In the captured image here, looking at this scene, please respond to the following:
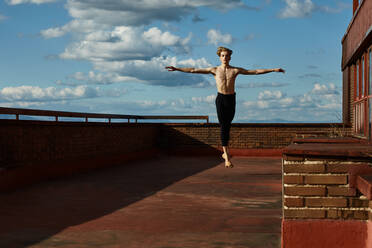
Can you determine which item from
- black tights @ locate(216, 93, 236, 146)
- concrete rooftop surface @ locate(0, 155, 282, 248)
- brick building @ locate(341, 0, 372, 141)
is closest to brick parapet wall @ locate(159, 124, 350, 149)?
brick building @ locate(341, 0, 372, 141)

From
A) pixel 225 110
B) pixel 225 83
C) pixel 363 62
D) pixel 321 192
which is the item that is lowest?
pixel 321 192

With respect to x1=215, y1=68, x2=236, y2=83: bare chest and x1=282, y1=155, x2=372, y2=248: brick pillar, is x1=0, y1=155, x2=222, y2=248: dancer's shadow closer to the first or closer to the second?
x1=215, y1=68, x2=236, y2=83: bare chest

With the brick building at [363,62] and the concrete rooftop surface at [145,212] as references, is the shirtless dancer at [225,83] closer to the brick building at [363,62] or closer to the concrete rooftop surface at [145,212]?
the concrete rooftop surface at [145,212]

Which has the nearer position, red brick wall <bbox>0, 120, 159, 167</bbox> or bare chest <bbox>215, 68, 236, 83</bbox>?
bare chest <bbox>215, 68, 236, 83</bbox>

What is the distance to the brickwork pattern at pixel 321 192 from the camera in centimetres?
473

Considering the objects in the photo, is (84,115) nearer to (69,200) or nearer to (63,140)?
(63,140)

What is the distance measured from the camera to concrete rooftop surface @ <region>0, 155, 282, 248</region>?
19.5ft

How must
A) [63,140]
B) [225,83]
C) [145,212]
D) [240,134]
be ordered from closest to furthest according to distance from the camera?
[225,83] < [145,212] < [63,140] < [240,134]

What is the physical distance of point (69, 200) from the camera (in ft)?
30.1

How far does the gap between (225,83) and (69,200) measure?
411 centimetres

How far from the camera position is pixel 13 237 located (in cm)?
631

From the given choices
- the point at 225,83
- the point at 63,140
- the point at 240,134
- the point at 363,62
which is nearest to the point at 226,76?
the point at 225,83

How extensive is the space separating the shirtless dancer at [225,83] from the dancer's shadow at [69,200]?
99.0 inches

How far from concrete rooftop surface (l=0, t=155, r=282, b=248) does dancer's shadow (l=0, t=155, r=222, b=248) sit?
0.05 feet
